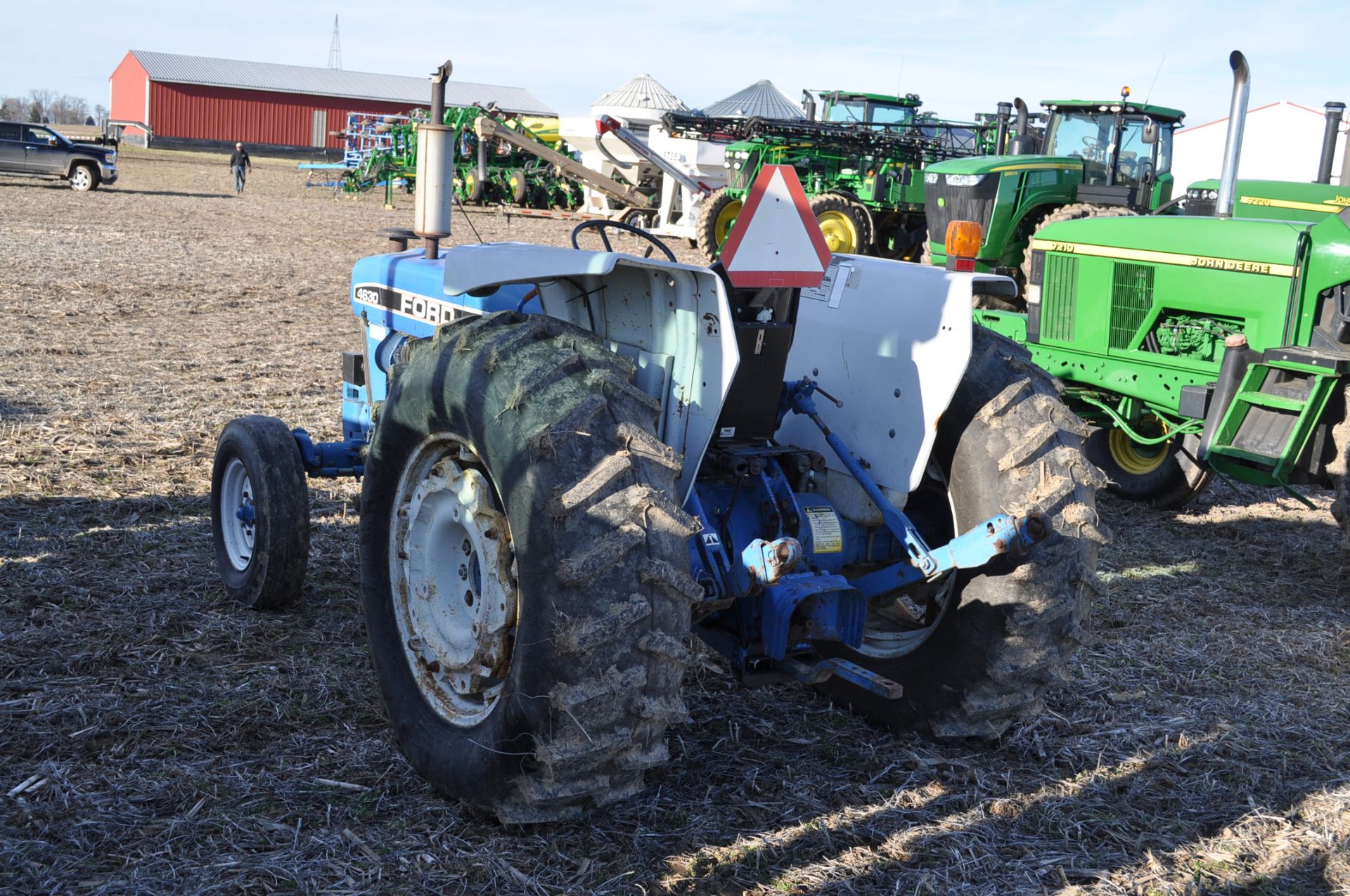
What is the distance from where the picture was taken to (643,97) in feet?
144

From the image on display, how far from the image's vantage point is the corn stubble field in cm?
285

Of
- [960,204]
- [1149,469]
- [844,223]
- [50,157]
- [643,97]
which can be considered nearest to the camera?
[1149,469]

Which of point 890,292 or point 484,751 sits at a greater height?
point 890,292

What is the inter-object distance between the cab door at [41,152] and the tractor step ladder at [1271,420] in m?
26.6

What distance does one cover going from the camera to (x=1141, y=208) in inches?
452

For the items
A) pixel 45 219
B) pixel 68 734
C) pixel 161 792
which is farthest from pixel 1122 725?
pixel 45 219

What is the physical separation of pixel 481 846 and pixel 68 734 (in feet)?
4.32

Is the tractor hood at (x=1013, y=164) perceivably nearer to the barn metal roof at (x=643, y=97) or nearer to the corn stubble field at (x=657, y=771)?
the corn stubble field at (x=657, y=771)

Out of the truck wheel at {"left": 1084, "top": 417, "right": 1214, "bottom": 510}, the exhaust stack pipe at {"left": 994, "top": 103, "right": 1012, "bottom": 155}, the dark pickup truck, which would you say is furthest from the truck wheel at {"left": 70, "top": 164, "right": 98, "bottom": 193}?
the truck wheel at {"left": 1084, "top": 417, "right": 1214, "bottom": 510}

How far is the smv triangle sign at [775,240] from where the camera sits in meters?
2.99

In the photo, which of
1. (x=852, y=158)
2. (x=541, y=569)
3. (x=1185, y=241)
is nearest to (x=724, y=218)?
(x=852, y=158)

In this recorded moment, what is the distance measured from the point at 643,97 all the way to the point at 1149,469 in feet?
130

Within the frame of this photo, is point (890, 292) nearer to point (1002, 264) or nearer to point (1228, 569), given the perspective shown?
point (1228, 569)

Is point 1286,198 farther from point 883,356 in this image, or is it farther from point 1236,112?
point 883,356
